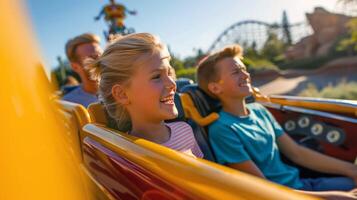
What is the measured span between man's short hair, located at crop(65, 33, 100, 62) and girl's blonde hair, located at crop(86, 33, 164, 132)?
1726mm

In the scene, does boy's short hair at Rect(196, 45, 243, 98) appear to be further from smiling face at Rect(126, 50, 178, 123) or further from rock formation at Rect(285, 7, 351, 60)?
rock formation at Rect(285, 7, 351, 60)

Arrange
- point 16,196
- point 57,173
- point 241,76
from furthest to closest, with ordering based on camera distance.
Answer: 1. point 16,196
2. point 57,173
3. point 241,76

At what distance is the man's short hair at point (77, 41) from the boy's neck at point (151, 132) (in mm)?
1940

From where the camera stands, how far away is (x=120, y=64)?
1534 mm

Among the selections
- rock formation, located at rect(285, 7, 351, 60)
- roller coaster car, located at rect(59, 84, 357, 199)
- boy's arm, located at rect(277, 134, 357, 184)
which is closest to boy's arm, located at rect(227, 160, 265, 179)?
roller coaster car, located at rect(59, 84, 357, 199)

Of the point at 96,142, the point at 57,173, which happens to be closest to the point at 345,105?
the point at 96,142

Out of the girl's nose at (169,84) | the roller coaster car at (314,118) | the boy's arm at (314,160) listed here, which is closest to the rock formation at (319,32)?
the roller coaster car at (314,118)

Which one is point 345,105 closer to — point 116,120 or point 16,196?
point 116,120

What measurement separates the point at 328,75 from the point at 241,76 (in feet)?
57.9

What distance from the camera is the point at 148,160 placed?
1.00 metres

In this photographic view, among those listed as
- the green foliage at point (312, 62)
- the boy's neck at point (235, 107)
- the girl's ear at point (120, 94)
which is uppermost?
the girl's ear at point (120, 94)

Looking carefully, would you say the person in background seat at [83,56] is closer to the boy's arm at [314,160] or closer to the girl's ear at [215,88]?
the girl's ear at [215,88]

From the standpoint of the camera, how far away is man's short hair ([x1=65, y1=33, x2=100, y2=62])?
3.30m

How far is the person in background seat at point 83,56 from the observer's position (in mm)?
3266
